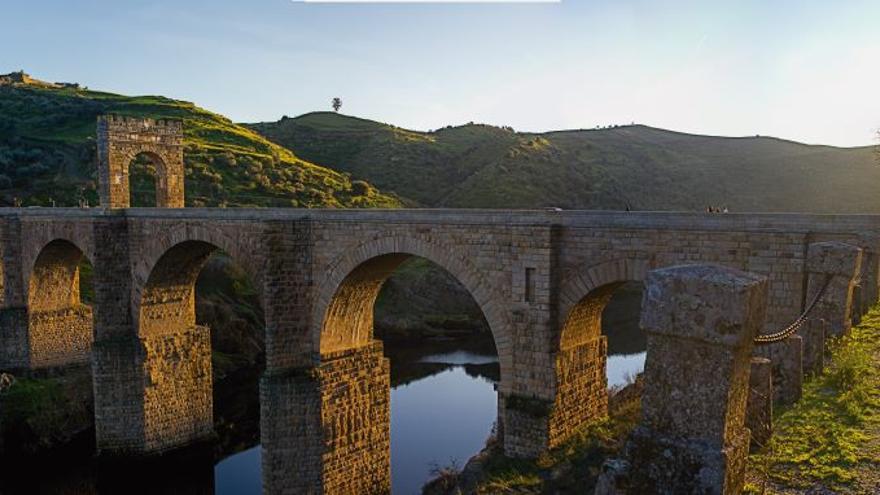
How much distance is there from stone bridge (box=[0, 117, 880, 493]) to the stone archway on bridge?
0.07 meters

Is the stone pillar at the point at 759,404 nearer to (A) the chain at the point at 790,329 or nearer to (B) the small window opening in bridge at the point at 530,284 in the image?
(A) the chain at the point at 790,329

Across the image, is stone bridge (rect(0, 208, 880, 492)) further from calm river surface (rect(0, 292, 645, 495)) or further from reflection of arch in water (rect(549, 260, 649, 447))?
calm river surface (rect(0, 292, 645, 495))

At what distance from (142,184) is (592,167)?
132 feet

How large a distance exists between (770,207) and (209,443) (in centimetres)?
5202

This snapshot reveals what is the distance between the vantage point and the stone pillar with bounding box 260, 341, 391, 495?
580 inches

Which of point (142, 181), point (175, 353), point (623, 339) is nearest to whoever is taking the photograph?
point (175, 353)

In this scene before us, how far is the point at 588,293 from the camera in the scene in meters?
11.3

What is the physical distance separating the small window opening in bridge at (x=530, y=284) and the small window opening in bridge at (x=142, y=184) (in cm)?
2985

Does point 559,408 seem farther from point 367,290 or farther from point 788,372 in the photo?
point 367,290

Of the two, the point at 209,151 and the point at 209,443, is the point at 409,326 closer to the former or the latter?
the point at 209,443

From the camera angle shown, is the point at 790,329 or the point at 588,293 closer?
the point at 790,329

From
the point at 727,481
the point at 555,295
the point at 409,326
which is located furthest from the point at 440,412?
the point at 727,481

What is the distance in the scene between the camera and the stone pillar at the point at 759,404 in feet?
18.2

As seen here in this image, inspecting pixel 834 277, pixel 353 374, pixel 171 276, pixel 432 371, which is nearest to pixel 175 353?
pixel 171 276
